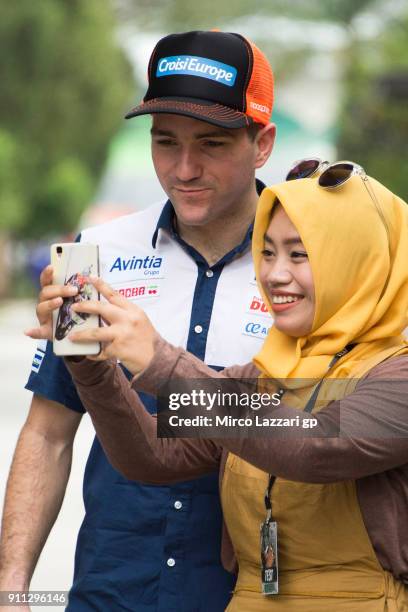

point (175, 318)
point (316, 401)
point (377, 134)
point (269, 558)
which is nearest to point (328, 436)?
point (316, 401)

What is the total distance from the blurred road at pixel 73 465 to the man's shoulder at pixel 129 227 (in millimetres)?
2064

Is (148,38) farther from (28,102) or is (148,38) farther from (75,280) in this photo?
(75,280)

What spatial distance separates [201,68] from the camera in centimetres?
399

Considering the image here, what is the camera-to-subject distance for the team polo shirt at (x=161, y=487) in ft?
12.7

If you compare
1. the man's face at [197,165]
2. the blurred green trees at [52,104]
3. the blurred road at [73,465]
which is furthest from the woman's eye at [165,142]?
the blurred green trees at [52,104]

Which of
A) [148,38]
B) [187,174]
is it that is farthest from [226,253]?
[148,38]

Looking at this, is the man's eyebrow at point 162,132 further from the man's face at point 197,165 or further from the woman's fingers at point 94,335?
the woman's fingers at point 94,335

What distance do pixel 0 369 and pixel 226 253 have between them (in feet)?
60.9

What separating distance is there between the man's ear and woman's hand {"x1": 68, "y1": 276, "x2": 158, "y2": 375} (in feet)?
4.23

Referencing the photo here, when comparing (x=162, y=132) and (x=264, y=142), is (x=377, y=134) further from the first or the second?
(x=162, y=132)

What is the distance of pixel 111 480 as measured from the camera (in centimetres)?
400

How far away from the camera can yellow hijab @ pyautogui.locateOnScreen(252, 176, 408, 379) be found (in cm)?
318

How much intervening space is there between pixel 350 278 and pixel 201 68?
1064mm

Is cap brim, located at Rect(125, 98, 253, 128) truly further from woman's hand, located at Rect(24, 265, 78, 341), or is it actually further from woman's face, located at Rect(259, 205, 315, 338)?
woman's hand, located at Rect(24, 265, 78, 341)
